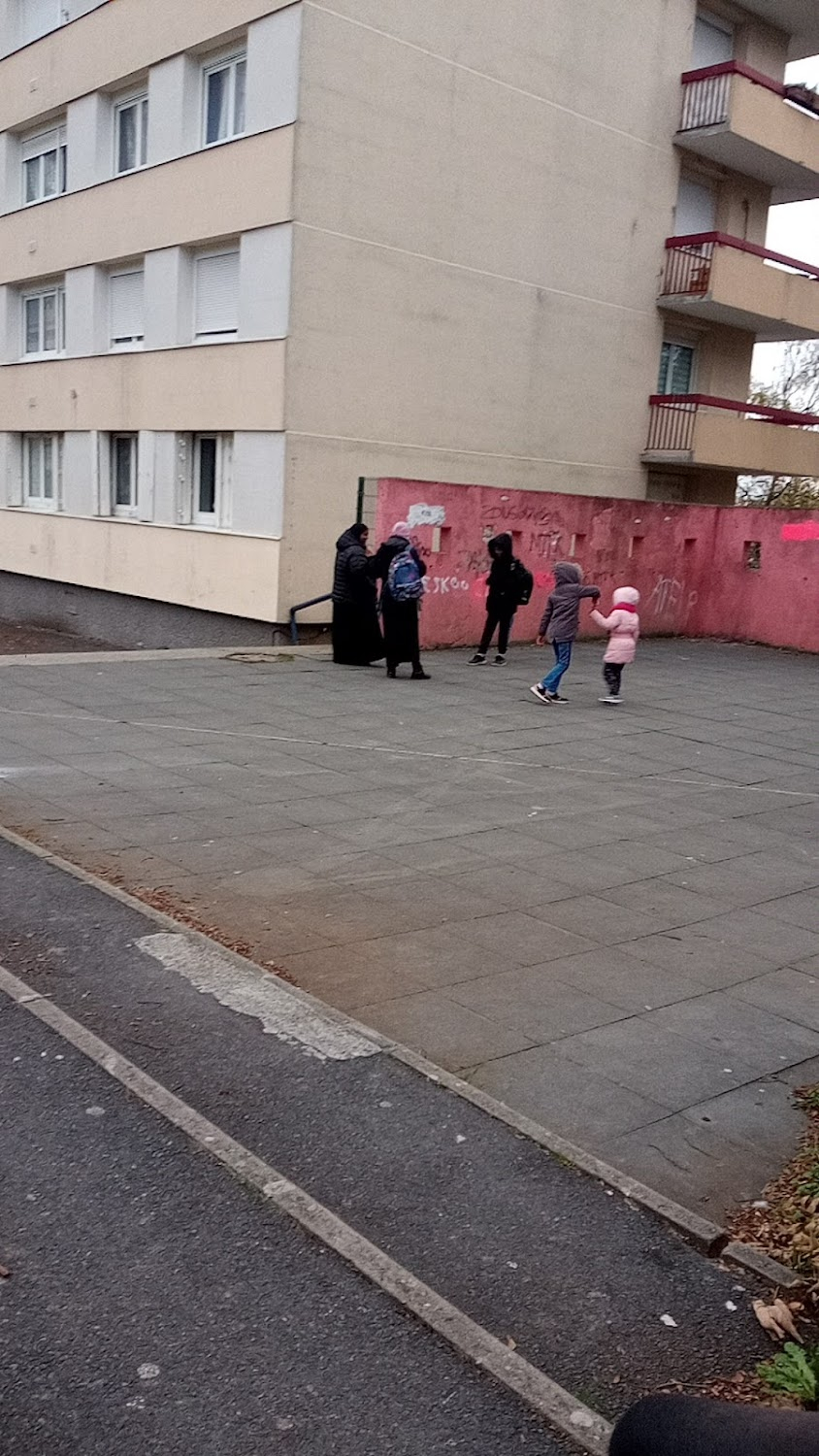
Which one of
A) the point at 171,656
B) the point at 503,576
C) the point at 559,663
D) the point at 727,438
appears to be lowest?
the point at 171,656

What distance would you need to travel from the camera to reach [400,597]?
12.8 meters

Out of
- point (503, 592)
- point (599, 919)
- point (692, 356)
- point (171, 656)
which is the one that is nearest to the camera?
point (599, 919)

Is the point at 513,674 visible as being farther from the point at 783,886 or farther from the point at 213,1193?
the point at 213,1193

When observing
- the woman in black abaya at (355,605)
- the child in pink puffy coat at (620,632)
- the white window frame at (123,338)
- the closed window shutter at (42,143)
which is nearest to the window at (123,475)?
the white window frame at (123,338)

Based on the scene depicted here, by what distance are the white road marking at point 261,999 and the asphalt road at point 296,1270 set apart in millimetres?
53

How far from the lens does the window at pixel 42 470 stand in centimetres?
2175

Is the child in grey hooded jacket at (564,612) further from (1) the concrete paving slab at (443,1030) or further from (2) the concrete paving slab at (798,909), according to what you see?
(1) the concrete paving slab at (443,1030)

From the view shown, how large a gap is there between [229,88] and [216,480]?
5374mm

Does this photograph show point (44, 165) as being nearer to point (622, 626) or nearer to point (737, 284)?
point (737, 284)

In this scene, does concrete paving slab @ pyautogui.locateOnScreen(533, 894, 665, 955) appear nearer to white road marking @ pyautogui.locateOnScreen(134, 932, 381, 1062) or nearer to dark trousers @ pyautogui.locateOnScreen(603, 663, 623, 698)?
white road marking @ pyautogui.locateOnScreen(134, 932, 381, 1062)

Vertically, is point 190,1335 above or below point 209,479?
below

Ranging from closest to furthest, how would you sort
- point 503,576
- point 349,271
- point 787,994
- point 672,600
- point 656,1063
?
point 656,1063
point 787,994
point 503,576
point 349,271
point 672,600

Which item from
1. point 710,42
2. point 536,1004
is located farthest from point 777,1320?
point 710,42

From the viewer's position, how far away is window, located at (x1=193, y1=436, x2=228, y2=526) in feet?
57.6
